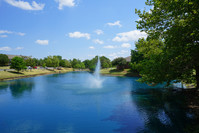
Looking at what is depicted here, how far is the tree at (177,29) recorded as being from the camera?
480 inches

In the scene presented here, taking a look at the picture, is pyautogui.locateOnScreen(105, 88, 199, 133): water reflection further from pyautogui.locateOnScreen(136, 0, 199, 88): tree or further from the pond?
pyautogui.locateOnScreen(136, 0, 199, 88): tree

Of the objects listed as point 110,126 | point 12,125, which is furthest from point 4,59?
point 110,126

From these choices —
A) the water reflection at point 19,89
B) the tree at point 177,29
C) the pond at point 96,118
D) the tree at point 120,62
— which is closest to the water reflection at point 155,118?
the pond at point 96,118

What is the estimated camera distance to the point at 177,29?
12.9 meters

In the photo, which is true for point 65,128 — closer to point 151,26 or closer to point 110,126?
point 110,126

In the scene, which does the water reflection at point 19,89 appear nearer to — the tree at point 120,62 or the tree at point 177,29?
the tree at point 177,29

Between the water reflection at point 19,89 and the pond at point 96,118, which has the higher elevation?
the water reflection at point 19,89

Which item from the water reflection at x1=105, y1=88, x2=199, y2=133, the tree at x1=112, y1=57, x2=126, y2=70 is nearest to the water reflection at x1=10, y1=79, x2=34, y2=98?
the water reflection at x1=105, y1=88, x2=199, y2=133

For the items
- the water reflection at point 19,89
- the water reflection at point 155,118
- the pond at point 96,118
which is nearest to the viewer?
the water reflection at point 155,118

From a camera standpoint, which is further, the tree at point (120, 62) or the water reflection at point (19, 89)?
the tree at point (120, 62)

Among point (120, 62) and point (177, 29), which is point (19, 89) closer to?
point (177, 29)

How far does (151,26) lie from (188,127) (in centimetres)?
1157

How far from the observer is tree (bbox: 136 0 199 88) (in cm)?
1219

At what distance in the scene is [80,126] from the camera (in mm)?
15750
